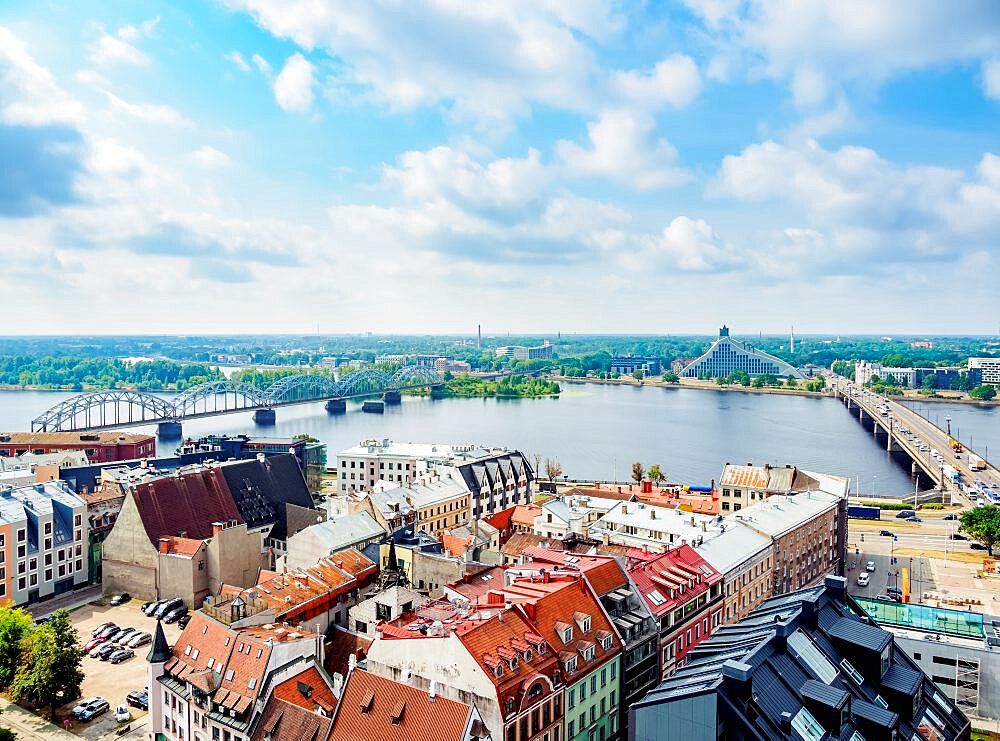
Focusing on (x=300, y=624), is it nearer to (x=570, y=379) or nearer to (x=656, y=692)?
(x=656, y=692)

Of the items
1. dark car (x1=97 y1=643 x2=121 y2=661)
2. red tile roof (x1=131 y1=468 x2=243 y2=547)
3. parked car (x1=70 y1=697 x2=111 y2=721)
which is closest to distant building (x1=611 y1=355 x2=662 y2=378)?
red tile roof (x1=131 y1=468 x2=243 y2=547)

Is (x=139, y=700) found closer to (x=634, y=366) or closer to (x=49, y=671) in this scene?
(x=49, y=671)

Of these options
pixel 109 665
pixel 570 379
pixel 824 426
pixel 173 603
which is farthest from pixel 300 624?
pixel 570 379

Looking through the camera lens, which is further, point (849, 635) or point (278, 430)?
point (278, 430)

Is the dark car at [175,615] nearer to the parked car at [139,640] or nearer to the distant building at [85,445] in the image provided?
the parked car at [139,640]

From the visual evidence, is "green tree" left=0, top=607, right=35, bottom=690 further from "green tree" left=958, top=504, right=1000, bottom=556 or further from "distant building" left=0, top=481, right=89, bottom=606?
"green tree" left=958, top=504, right=1000, bottom=556

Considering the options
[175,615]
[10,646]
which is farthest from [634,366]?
[10,646]
